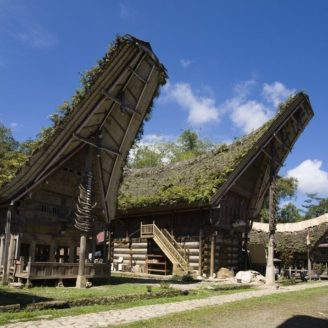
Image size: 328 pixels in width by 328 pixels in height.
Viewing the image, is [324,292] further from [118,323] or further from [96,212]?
[118,323]

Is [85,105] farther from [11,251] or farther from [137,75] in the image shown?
[11,251]

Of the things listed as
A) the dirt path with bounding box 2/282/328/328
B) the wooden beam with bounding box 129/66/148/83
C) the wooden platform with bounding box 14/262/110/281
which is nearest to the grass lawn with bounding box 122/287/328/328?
the dirt path with bounding box 2/282/328/328

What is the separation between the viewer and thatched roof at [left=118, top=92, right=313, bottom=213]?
2769cm

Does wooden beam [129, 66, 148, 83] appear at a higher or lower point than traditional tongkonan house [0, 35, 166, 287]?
higher

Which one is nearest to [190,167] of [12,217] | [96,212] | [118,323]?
[96,212]

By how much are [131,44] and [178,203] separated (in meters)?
13.2

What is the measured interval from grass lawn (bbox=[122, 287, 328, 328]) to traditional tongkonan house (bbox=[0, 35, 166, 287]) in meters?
7.86

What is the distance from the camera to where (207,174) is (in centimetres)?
2923

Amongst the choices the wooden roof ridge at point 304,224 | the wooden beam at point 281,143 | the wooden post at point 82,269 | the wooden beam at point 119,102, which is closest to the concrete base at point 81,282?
the wooden post at point 82,269

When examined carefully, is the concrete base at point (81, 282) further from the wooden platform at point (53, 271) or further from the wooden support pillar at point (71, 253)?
the wooden support pillar at point (71, 253)

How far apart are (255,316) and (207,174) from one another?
17.2 metres

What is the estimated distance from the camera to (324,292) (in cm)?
2130

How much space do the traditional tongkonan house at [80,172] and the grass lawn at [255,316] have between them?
7862 millimetres

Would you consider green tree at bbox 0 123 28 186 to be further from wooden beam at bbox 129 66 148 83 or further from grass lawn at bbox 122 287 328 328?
grass lawn at bbox 122 287 328 328
